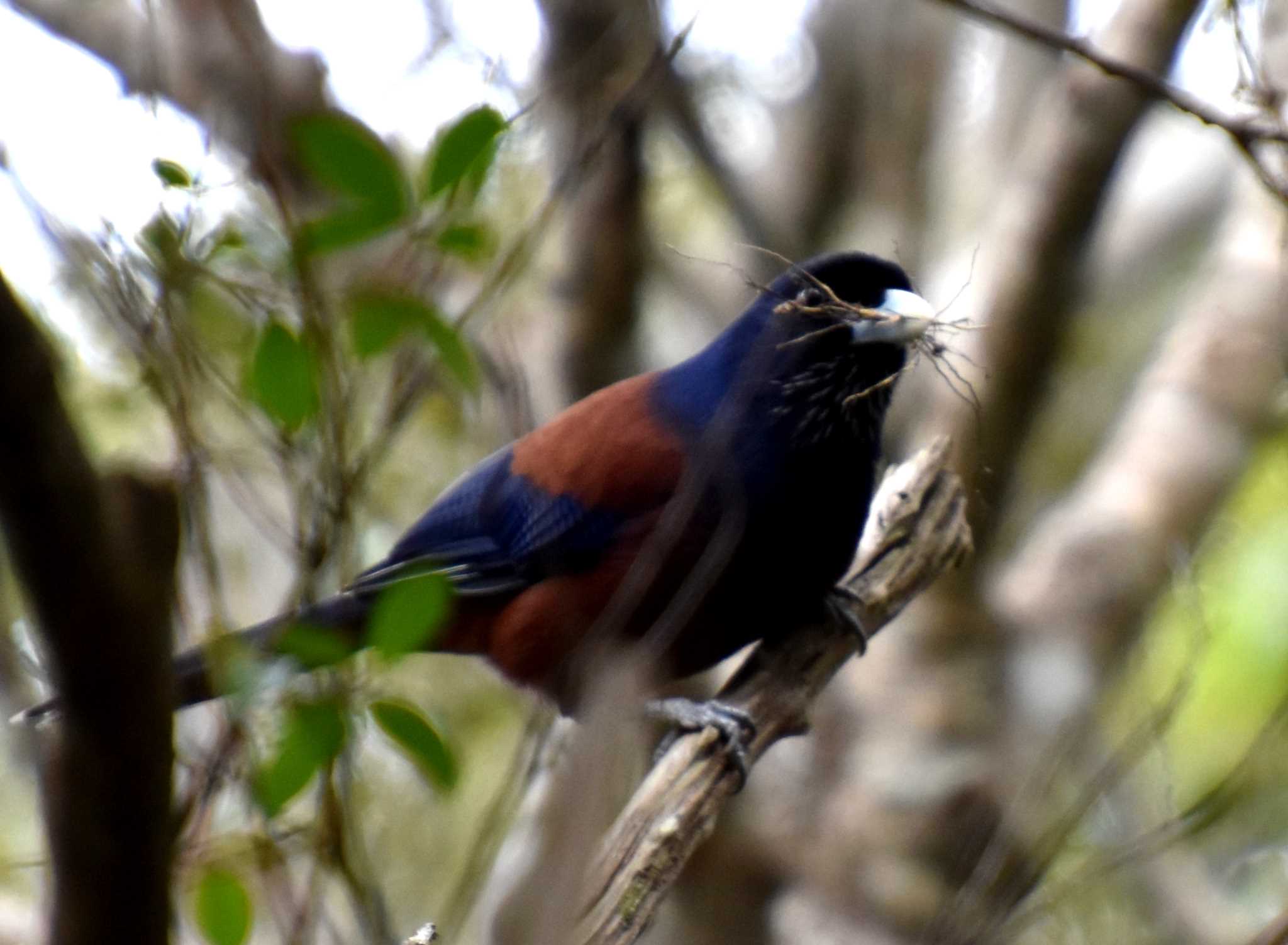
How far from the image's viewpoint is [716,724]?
2936 millimetres

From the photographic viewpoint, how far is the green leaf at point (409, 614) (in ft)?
5.43

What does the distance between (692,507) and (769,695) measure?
0.51m

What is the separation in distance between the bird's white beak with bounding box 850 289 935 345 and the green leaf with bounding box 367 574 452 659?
68.9 inches

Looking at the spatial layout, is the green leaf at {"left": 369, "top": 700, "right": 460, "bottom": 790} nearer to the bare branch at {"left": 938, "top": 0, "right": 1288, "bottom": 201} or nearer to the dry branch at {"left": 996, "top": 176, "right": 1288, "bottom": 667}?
the bare branch at {"left": 938, "top": 0, "right": 1288, "bottom": 201}

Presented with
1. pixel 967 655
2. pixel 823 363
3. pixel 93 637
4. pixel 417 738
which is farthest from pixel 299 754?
pixel 967 655

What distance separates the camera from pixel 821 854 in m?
5.11

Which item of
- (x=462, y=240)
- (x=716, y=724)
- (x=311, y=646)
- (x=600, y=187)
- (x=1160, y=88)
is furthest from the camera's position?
(x=600, y=187)

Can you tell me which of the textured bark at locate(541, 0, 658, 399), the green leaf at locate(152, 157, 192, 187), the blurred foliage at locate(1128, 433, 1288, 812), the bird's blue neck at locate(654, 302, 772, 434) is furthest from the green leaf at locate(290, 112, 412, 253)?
the blurred foliage at locate(1128, 433, 1288, 812)

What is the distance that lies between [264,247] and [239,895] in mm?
1085

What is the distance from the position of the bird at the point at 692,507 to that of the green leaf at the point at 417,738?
3.46 feet

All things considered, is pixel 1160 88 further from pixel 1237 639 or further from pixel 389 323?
pixel 1237 639

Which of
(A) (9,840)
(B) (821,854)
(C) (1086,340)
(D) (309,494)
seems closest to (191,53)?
(D) (309,494)

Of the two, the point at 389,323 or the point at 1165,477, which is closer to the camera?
the point at 389,323

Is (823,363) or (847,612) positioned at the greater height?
(823,363)
